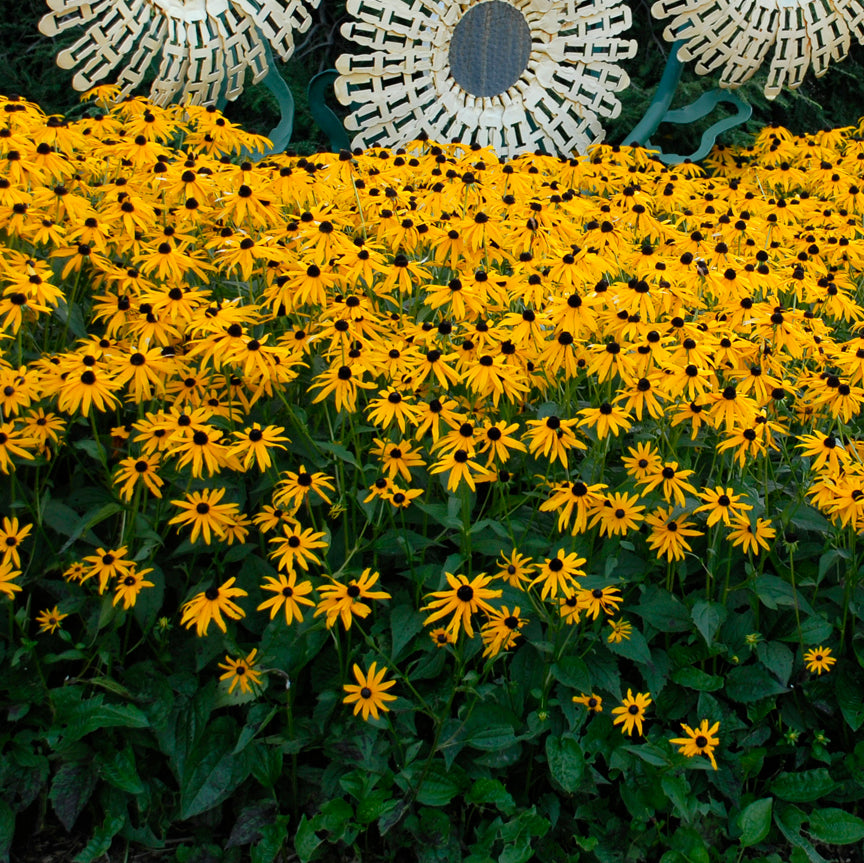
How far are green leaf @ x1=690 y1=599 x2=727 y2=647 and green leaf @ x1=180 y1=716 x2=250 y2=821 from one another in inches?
43.8

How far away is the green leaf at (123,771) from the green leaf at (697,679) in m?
1.30

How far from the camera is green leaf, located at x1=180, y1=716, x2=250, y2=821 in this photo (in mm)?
2168

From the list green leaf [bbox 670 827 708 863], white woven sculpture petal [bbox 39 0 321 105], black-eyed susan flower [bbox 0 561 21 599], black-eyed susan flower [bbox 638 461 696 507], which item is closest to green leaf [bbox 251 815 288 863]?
black-eyed susan flower [bbox 0 561 21 599]

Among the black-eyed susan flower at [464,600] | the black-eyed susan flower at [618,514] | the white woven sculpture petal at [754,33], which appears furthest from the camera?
the white woven sculpture petal at [754,33]

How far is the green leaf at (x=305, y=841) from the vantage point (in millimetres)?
2076

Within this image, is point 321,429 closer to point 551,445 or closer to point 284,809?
point 551,445

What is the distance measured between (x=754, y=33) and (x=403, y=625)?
431 cm

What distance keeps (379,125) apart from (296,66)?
147 cm

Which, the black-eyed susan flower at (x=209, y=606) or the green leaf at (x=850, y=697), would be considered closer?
the black-eyed susan flower at (x=209, y=606)

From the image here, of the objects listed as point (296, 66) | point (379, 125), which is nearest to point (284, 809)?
point (379, 125)

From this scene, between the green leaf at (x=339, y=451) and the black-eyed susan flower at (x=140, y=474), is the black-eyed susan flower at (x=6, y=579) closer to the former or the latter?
the black-eyed susan flower at (x=140, y=474)

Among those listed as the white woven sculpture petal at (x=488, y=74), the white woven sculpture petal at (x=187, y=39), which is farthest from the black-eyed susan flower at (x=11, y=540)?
the white woven sculpture petal at (x=488, y=74)

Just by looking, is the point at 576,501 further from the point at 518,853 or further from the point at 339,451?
the point at 518,853

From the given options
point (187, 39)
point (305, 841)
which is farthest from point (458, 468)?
point (187, 39)
